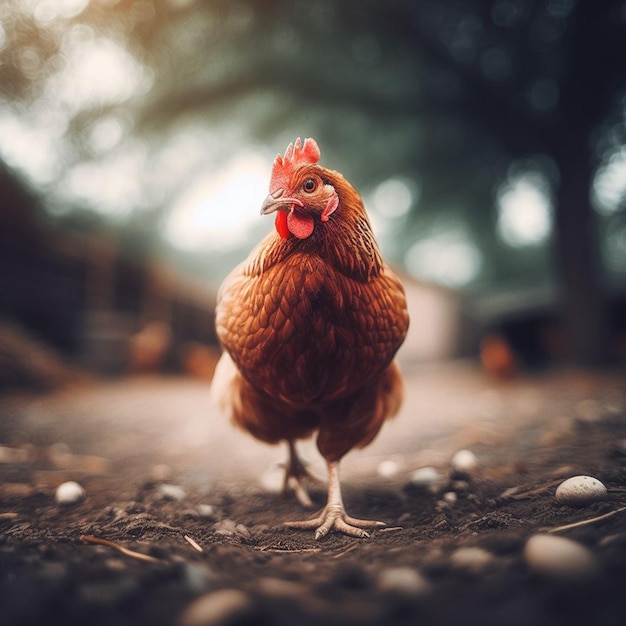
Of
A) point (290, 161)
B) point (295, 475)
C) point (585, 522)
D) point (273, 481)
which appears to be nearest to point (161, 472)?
point (273, 481)

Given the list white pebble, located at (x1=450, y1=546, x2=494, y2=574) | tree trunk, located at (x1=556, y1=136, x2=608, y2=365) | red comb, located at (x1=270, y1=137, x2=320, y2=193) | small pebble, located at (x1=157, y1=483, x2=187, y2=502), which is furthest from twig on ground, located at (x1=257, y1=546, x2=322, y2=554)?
tree trunk, located at (x1=556, y1=136, x2=608, y2=365)

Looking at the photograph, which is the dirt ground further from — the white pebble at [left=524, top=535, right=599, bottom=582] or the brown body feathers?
the brown body feathers

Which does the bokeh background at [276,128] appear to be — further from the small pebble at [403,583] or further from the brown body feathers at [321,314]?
the small pebble at [403,583]

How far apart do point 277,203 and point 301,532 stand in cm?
103

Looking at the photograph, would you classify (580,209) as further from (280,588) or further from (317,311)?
(280,588)

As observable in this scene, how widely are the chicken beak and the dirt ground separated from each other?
3.14 feet

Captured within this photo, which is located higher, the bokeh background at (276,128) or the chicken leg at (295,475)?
the bokeh background at (276,128)

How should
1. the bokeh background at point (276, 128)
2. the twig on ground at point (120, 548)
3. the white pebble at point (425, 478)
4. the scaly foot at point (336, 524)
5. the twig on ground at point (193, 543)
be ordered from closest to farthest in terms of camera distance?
1. the twig on ground at point (120, 548)
2. the twig on ground at point (193, 543)
3. the scaly foot at point (336, 524)
4. the white pebble at point (425, 478)
5. the bokeh background at point (276, 128)

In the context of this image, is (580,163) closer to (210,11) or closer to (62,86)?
(210,11)

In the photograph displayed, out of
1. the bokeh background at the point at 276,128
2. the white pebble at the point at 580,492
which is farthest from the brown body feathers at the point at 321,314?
the bokeh background at the point at 276,128

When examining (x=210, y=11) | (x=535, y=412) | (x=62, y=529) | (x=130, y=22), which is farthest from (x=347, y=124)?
(x=62, y=529)

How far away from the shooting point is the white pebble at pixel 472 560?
2.81 ft

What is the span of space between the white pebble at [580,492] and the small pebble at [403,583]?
60 cm

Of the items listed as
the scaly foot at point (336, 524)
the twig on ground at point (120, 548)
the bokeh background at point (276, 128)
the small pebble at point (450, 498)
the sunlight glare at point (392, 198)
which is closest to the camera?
the twig on ground at point (120, 548)
